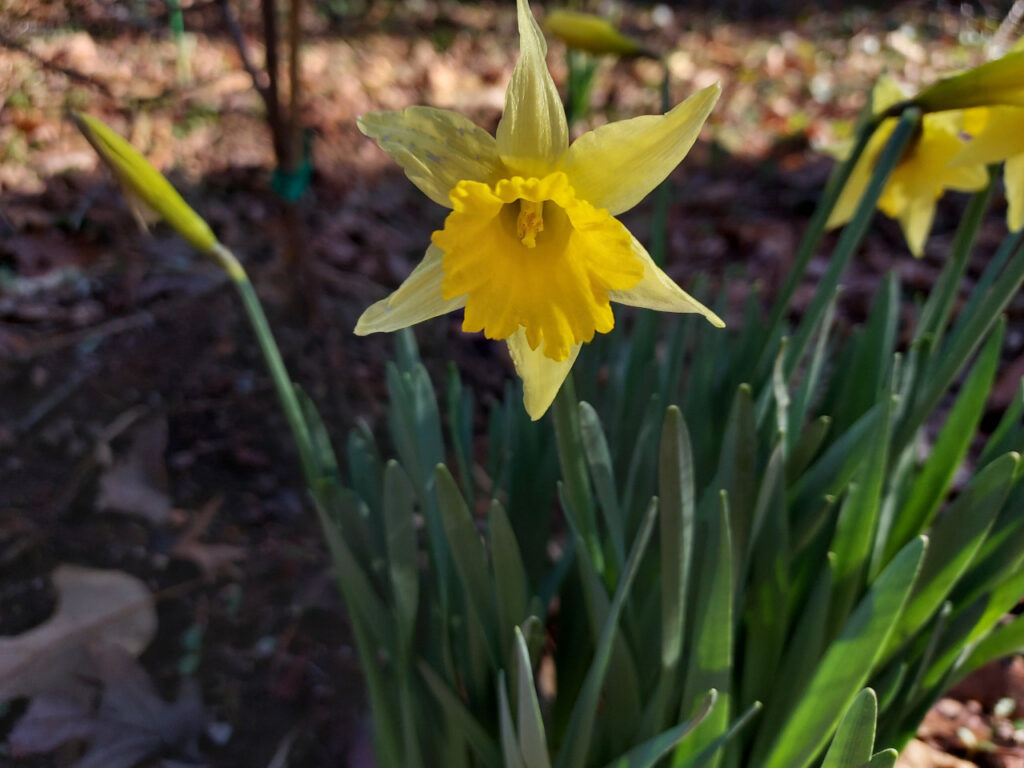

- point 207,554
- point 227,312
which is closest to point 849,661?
point 207,554

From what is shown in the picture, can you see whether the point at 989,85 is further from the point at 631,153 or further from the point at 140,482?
the point at 140,482

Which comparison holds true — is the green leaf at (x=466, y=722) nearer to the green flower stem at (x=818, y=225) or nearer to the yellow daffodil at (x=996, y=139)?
the green flower stem at (x=818, y=225)

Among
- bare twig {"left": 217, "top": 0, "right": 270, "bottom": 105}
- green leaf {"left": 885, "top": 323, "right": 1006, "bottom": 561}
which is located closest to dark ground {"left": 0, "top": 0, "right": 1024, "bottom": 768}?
bare twig {"left": 217, "top": 0, "right": 270, "bottom": 105}

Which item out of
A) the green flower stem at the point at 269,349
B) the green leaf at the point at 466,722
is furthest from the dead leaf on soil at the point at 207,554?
the green leaf at the point at 466,722

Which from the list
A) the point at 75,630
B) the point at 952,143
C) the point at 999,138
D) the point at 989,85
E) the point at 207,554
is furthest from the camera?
the point at 207,554

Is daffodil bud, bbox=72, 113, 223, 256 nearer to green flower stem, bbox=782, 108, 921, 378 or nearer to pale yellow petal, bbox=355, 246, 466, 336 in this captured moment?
pale yellow petal, bbox=355, 246, 466, 336

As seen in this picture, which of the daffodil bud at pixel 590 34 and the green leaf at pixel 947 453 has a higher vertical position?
the daffodil bud at pixel 590 34

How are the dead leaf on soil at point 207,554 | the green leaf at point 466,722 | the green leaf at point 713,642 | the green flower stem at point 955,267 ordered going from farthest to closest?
the dead leaf on soil at point 207,554 → the green flower stem at point 955,267 → the green leaf at point 466,722 → the green leaf at point 713,642
